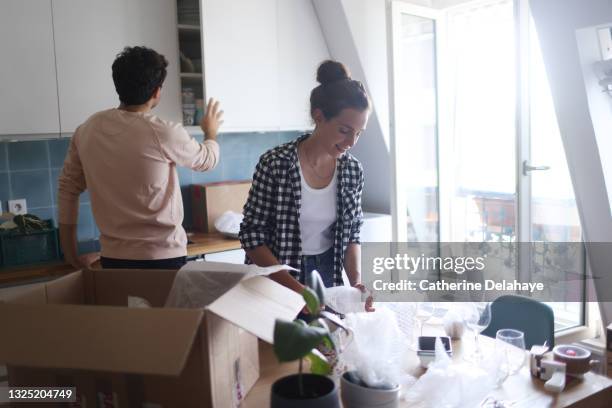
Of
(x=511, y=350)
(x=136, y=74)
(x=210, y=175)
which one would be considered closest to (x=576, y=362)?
(x=511, y=350)

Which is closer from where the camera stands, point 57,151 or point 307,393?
point 307,393

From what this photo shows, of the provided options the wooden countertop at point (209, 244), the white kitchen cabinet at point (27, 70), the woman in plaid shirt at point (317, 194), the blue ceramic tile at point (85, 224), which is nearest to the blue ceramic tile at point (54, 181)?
the blue ceramic tile at point (85, 224)

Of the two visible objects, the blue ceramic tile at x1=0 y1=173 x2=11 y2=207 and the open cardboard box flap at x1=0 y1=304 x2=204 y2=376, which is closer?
the open cardboard box flap at x1=0 y1=304 x2=204 y2=376

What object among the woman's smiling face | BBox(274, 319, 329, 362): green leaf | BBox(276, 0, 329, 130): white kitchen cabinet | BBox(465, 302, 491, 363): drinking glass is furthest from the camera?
BBox(276, 0, 329, 130): white kitchen cabinet

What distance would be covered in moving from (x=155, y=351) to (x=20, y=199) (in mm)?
2359

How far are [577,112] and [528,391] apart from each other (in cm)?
183

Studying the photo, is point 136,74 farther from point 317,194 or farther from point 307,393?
point 307,393

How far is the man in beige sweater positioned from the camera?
1977mm

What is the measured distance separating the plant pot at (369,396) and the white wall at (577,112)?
A: 81.9 inches

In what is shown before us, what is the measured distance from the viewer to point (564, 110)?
2779 millimetres

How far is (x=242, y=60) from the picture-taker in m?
3.21

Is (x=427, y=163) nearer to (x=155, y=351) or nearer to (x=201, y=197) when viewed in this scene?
(x=201, y=197)

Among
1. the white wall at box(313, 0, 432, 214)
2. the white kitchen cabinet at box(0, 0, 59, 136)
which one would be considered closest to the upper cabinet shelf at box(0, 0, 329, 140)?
the white kitchen cabinet at box(0, 0, 59, 136)

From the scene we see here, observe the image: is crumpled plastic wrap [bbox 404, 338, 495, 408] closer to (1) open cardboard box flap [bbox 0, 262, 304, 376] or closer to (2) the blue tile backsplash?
(1) open cardboard box flap [bbox 0, 262, 304, 376]
